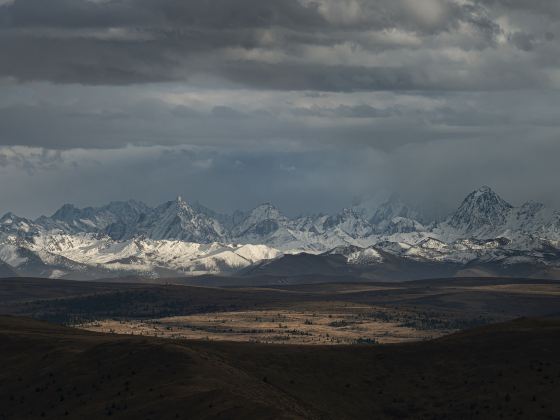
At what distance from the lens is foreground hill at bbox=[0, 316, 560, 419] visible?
152 m

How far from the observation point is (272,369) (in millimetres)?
182625

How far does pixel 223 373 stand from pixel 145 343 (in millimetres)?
25524

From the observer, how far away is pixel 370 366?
190000 millimetres

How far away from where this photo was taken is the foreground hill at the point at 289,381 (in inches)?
5969

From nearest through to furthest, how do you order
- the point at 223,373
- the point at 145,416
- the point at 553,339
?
the point at 145,416 < the point at 223,373 < the point at 553,339

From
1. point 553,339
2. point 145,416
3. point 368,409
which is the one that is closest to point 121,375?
point 145,416

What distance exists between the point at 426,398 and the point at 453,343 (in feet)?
100

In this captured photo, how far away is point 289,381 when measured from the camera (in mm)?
175750

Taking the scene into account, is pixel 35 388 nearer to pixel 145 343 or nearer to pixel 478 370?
pixel 145 343

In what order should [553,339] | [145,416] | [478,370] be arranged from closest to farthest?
A: [145,416]
[478,370]
[553,339]

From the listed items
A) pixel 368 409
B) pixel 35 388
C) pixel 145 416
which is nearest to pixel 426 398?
pixel 368 409

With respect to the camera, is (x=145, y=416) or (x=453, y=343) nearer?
(x=145, y=416)

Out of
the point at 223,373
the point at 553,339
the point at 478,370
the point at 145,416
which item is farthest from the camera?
the point at 553,339

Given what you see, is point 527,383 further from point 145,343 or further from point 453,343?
point 145,343
